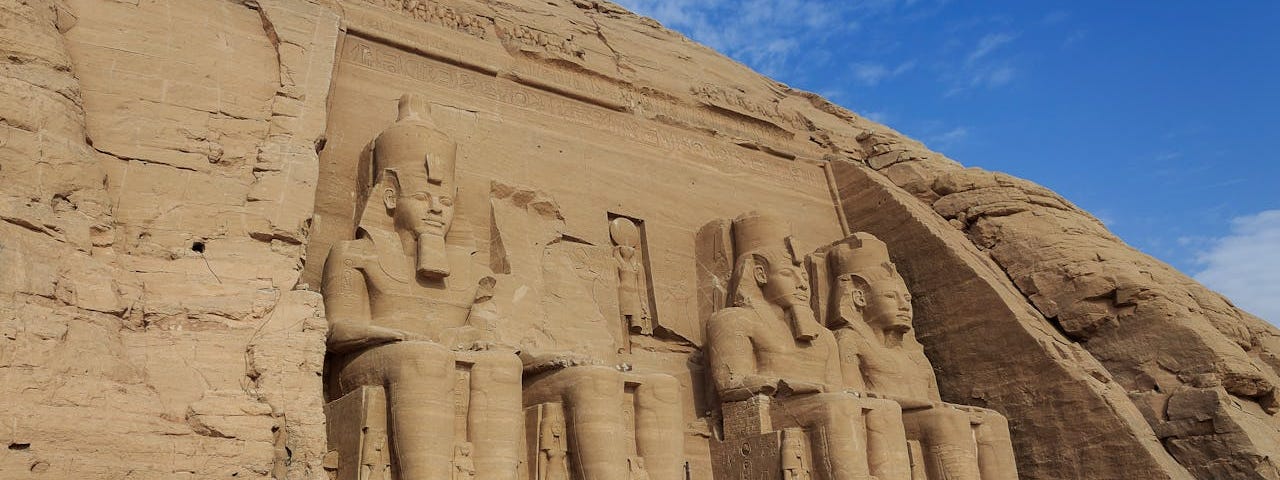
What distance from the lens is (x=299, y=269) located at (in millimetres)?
4844

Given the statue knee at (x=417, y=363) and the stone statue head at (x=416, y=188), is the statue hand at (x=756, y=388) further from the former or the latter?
the statue knee at (x=417, y=363)

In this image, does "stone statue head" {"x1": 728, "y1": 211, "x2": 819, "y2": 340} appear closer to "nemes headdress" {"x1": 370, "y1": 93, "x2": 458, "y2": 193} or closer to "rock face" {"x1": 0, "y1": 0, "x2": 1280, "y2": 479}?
"rock face" {"x1": 0, "y1": 0, "x2": 1280, "y2": 479}

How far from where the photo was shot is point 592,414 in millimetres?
5648

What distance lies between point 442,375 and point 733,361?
2.40m

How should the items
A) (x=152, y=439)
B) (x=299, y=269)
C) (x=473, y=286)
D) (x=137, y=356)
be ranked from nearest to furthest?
(x=152, y=439)
(x=137, y=356)
(x=299, y=269)
(x=473, y=286)

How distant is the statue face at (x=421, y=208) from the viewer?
245 inches

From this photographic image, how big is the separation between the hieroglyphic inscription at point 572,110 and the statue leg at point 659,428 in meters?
2.72

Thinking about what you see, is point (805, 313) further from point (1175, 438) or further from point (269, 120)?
point (269, 120)

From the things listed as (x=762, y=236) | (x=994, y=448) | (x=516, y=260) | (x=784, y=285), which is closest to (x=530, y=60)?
(x=516, y=260)

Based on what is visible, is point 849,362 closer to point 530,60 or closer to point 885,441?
point 885,441

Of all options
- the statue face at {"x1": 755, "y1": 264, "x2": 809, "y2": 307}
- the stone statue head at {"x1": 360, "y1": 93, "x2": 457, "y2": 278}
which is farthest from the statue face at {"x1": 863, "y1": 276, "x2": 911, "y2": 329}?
the stone statue head at {"x1": 360, "y1": 93, "x2": 457, "y2": 278}

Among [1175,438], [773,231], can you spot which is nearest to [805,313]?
[773,231]

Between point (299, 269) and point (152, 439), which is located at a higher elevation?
point (299, 269)

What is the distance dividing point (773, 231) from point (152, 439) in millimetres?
4974
